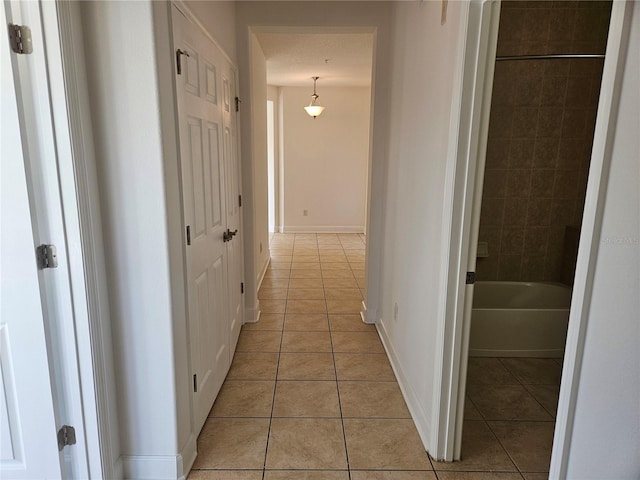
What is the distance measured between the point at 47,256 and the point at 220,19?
5.74 ft

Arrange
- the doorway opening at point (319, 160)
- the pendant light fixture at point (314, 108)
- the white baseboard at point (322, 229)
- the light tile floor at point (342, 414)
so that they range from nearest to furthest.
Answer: the light tile floor at point (342, 414) → the pendant light fixture at point (314, 108) → the doorway opening at point (319, 160) → the white baseboard at point (322, 229)

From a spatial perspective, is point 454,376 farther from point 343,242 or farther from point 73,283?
point 343,242

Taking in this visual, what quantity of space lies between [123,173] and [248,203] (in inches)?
69.1

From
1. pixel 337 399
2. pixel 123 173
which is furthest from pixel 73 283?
pixel 337 399

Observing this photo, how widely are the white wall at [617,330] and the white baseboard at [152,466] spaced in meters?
1.53

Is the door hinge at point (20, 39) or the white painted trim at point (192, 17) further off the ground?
the white painted trim at point (192, 17)

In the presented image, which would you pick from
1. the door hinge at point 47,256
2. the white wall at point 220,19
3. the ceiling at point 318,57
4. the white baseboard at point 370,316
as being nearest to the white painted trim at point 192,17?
the white wall at point 220,19

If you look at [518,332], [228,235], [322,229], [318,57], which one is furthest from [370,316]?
[322,229]

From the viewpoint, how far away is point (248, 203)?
10.6 feet

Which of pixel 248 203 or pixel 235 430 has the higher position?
pixel 248 203

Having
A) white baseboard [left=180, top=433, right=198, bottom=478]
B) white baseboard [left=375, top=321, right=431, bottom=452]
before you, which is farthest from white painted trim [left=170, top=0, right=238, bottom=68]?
white baseboard [left=375, top=321, right=431, bottom=452]

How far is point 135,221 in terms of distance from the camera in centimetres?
150

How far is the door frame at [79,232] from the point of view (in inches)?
50.9

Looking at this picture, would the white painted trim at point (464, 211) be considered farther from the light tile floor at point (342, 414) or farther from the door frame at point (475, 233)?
the light tile floor at point (342, 414)
